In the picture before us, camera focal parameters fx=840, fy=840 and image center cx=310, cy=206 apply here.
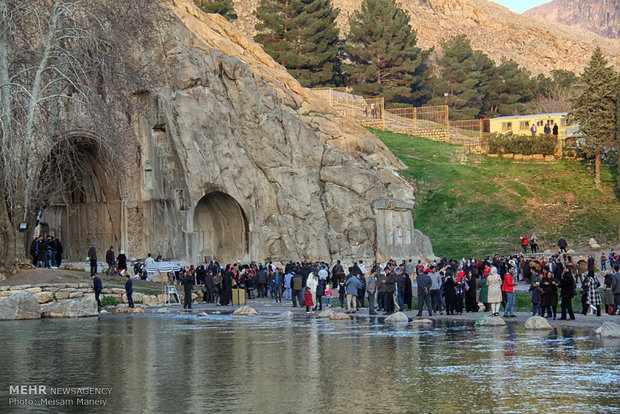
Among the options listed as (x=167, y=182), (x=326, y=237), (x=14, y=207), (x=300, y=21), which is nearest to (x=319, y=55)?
(x=300, y=21)

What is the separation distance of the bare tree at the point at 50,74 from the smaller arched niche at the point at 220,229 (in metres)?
15.2

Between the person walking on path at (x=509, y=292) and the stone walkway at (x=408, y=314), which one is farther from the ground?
the person walking on path at (x=509, y=292)

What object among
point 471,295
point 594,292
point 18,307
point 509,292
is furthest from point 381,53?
point 18,307

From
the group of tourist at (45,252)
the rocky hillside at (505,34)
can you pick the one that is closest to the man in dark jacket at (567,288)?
the group of tourist at (45,252)

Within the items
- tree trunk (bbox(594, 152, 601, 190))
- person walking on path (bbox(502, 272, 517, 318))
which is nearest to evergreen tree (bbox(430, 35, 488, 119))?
tree trunk (bbox(594, 152, 601, 190))

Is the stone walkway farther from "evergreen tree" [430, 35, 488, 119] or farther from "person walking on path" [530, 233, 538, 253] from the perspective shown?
"evergreen tree" [430, 35, 488, 119]

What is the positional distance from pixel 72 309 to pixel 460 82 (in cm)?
7987

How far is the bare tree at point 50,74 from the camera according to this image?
28.0 metres

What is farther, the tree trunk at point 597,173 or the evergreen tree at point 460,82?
the evergreen tree at point 460,82

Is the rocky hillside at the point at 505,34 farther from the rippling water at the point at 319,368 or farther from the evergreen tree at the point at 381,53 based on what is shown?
the rippling water at the point at 319,368

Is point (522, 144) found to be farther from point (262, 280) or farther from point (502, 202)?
point (262, 280)

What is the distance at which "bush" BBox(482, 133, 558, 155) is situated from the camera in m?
71.6

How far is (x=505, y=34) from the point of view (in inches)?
6639

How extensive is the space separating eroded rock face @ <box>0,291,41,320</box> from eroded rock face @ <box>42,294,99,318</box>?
770 millimetres
